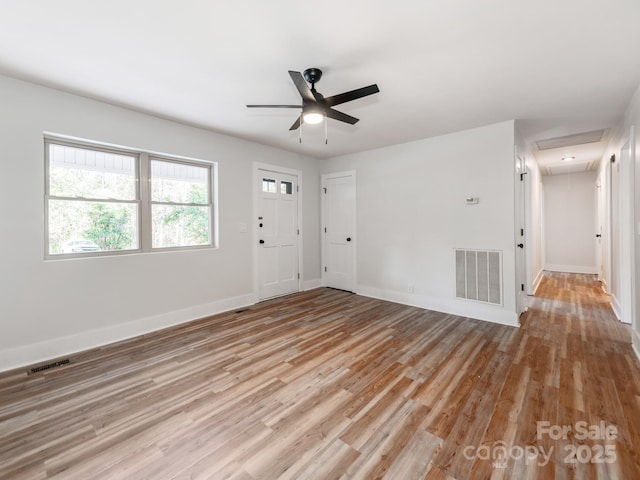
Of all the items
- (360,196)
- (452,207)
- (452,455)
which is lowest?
(452,455)

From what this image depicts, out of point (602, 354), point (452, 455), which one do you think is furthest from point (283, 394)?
point (602, 354)

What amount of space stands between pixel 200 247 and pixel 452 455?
3.69m

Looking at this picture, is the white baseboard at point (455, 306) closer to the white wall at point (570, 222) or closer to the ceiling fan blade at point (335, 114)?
the ceiling fan blade at point (335, 114)

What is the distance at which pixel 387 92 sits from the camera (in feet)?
9.46

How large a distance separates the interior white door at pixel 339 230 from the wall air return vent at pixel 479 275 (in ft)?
6.23

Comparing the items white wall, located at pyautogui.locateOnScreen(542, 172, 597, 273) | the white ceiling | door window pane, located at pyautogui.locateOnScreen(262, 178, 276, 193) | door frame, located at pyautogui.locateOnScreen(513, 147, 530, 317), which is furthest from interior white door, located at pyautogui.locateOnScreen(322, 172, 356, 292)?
white wall, located at pyautogui.locateOnScreen(542, 172, 597, 273)

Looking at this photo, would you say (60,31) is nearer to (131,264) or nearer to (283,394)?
(131,264)

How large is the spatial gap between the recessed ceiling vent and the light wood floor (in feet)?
9.07

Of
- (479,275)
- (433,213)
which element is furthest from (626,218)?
(433,213)

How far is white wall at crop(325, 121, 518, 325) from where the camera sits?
12.3 ft

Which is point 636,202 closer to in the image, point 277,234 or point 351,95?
point 351,95

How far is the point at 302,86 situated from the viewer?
7.21 feet

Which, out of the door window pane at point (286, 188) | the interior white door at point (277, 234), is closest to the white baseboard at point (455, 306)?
the interior white door at point (277, 234)

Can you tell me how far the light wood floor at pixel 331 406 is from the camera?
1.55 metres
